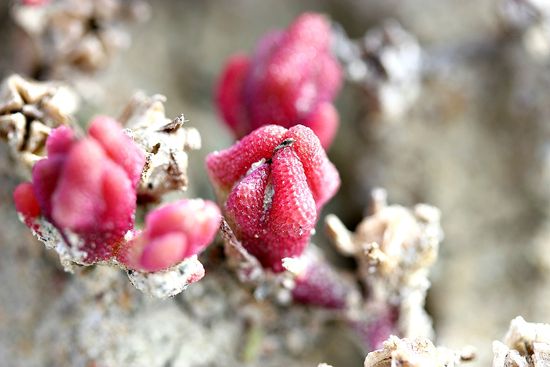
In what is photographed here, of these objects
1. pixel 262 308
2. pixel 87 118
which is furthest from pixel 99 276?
pixel 87 118

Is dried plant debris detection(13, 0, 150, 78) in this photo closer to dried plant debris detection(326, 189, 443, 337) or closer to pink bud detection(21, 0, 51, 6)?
pink bud detection(21, 0, 51, 6)

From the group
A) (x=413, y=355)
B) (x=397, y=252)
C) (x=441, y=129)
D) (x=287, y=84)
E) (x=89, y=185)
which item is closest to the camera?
(x=89, y=185)

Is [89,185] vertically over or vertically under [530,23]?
under

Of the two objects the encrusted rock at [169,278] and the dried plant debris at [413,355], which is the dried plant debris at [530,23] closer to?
the dried plant debris at [413,355]

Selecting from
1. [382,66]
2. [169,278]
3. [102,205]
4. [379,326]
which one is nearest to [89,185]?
[102,205]

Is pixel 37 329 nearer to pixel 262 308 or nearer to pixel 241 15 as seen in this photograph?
pixel 262 308

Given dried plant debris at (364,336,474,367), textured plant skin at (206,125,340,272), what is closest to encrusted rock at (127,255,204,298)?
textured plant skin at (206,125,340,272)

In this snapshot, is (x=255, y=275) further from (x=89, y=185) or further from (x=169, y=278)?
(x=89, y=185)
